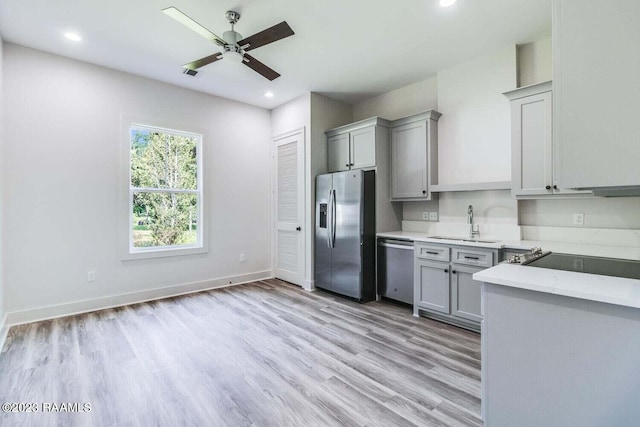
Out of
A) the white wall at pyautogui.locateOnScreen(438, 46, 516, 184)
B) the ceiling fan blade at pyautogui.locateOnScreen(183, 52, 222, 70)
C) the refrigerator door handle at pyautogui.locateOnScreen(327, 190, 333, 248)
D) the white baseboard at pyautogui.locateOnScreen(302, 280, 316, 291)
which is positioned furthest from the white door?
the white wall at pyautogui.locateOnScreen(438, 46, 516, 184)

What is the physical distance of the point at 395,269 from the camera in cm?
378

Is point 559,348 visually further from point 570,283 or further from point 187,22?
point 187,22

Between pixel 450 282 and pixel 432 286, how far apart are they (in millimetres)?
213

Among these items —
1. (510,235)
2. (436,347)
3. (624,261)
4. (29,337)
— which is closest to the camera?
(624,261)

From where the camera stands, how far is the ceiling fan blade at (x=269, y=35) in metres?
2.45

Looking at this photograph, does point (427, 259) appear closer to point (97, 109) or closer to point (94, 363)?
point (94, 363)

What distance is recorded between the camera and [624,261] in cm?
191

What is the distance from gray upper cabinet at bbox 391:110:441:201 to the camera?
12.4 feet

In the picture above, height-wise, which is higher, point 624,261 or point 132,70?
point 132,70

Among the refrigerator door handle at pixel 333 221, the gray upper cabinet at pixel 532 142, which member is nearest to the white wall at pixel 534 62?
the gray upper cabinet at pixel 532 142

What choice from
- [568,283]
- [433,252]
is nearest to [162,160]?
[433,252]

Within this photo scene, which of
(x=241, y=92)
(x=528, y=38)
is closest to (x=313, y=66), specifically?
(x=241, y=92)

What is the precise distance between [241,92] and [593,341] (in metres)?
4.63

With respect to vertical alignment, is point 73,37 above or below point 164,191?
above
